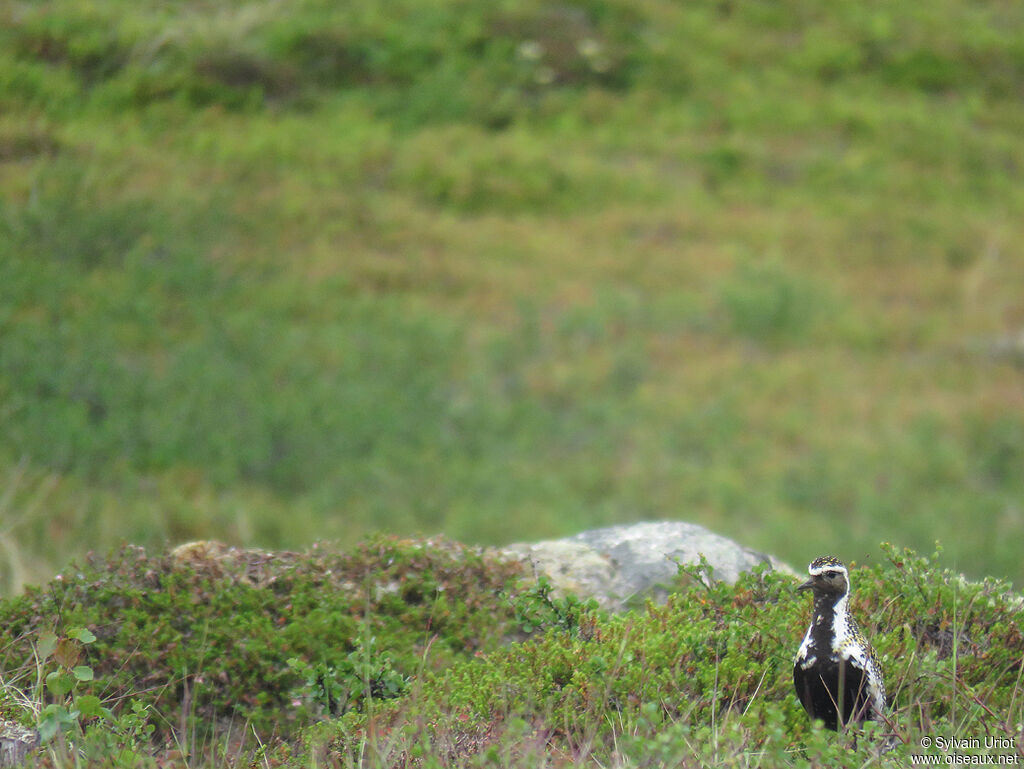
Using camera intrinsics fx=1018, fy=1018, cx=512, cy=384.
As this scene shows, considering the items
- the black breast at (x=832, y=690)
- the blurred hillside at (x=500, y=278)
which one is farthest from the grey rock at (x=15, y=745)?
the blurred hillside at (x=500, y=278)

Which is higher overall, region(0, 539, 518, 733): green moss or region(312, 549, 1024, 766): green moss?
region(312, 549, 1024, 766): green moss

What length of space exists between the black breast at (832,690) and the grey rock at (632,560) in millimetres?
1522

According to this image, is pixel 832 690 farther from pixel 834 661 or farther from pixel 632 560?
pixel 632 560

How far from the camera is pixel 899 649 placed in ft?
12.4

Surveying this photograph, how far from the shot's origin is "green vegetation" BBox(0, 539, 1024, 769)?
3.18 meters

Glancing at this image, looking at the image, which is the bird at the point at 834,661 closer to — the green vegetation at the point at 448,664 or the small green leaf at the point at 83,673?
the green vegetation at the point at 448,664

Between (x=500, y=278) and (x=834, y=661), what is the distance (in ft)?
29.2

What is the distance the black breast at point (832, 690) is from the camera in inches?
123

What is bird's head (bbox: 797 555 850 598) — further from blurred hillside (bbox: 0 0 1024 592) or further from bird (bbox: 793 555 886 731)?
blurred hillside (bbox: 0 0 1024 592)

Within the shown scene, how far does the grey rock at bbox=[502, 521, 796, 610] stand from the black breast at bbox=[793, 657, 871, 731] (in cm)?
152

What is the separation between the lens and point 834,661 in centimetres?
312

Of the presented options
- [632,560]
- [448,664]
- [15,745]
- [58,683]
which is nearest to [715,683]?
[448,664]

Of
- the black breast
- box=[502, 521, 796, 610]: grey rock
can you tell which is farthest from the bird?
box=[502, 521, 796, 610]: grey rock

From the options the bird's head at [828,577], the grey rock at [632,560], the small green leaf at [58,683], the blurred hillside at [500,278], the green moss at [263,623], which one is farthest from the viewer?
the blurred hillside at [500,278]
